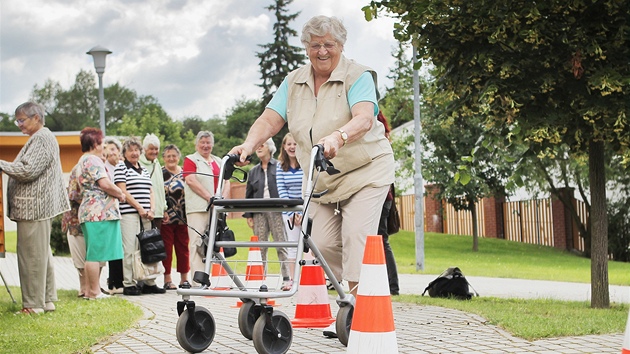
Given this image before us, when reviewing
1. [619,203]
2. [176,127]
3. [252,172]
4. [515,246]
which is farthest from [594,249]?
[176,127]

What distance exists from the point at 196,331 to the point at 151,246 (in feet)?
18.9

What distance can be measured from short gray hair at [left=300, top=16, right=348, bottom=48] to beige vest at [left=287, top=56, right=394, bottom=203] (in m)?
0.23

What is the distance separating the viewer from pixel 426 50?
392 inches

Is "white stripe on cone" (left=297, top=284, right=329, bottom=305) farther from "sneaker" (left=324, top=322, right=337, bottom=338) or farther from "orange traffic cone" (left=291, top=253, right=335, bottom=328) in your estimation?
"sneaker" (left=324, top=322, right=337, bottom=338)

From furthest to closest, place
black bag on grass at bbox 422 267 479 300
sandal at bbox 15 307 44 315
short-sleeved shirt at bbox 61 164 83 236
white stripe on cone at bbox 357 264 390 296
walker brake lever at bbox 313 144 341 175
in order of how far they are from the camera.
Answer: short-sleeved shirt at bbox 61 164 83 236 < black bag on grass at bbox 422 267 479 300 < sandal at bbox 15 307 44 315 < walker brake lever at bbox 313 144 341 175 < white stripe on cone at bbox 357 264 390 296

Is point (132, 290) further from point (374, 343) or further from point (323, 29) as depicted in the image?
point (374, 343)

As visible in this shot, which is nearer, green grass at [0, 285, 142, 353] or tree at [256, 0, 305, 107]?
green grass at [0, 285, 142, 353]

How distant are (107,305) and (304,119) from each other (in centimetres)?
434

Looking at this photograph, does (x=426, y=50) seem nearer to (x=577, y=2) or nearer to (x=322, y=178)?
(x=577, y=2)

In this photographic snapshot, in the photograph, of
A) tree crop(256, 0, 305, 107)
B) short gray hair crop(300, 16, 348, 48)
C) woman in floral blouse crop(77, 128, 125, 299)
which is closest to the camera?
short gray hair crop(300, 16, 348, 48)

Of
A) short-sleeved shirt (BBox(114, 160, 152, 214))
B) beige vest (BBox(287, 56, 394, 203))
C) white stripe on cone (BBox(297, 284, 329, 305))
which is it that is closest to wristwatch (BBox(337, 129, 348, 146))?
beige vest (BBox(287, 56, 394, 203))

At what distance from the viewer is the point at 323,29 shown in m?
6.09

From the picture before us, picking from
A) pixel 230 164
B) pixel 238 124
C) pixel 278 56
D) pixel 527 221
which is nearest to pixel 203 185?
pixel 230 164

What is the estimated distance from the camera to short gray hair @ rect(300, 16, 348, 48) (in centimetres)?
610
